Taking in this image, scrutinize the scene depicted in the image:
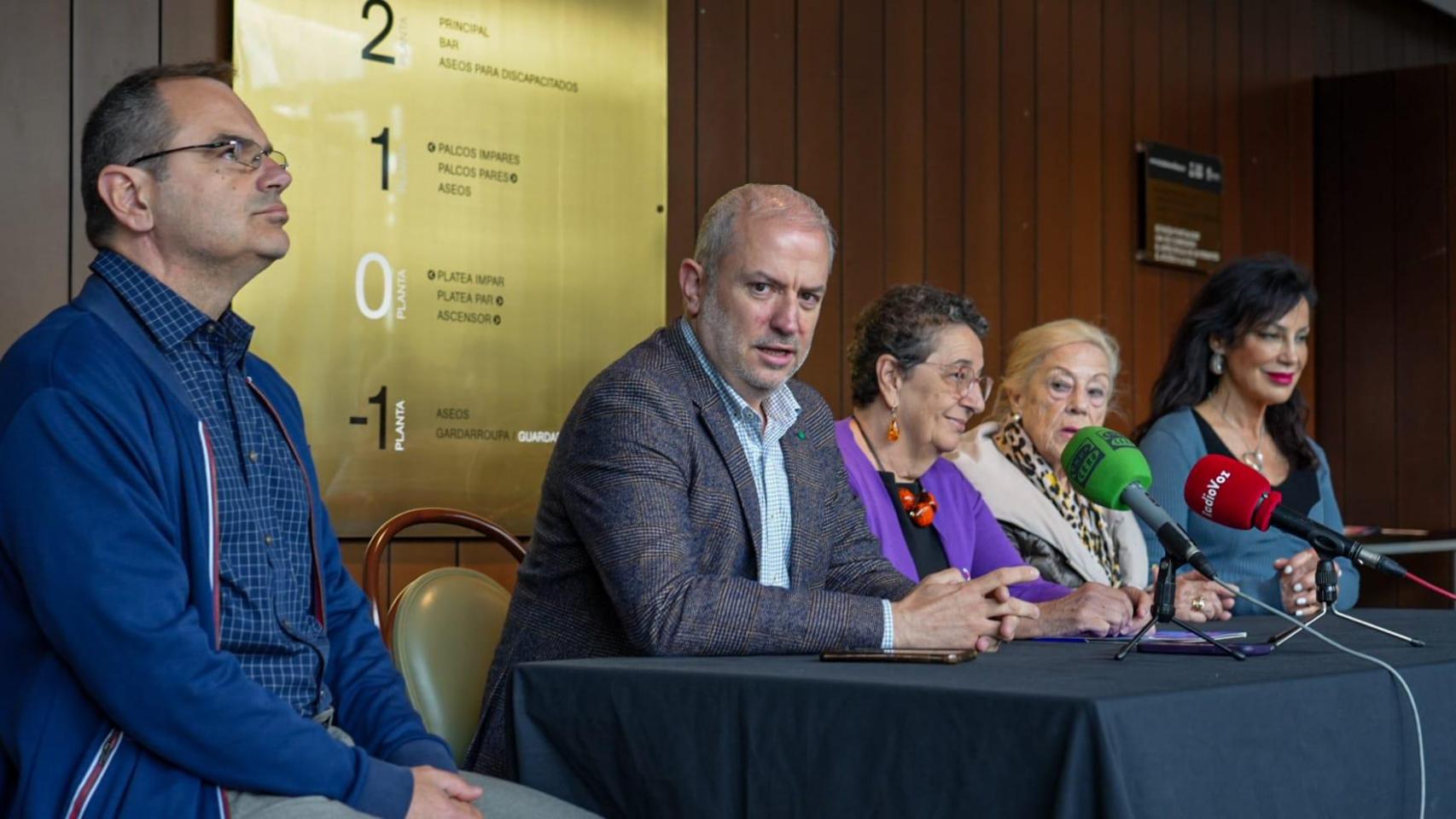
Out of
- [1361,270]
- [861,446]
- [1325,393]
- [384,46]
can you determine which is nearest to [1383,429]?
[1325,393]

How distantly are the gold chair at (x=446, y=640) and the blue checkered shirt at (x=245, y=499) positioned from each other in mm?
418

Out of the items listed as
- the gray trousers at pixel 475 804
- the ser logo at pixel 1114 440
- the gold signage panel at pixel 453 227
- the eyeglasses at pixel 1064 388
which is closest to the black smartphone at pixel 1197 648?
the ser logo at pixel 1114 440

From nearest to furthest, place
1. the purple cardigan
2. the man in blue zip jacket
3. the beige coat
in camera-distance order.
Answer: the man in blue zip jacket → the purple cardigan → the beige coat

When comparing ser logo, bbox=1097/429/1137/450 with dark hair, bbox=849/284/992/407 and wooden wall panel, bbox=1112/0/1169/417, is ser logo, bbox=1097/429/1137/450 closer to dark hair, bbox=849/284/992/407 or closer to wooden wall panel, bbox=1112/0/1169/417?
dark hair, bbox=849/284/992/407

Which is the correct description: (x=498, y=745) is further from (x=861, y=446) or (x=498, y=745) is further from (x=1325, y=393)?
(x=1325, y=393)

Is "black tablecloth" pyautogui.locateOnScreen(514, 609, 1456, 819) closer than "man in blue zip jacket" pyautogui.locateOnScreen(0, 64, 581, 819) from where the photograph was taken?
Yes

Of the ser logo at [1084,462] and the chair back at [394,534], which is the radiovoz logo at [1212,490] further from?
the chair back at [394,534]

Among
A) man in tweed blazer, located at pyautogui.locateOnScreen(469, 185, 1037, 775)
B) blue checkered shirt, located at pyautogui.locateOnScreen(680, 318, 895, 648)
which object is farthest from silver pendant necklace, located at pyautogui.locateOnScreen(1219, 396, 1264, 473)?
blue checkered shirt, located at pyautogui.locateOnScreen(680, 318, 895, 648)

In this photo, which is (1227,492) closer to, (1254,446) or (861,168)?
(1254,446)

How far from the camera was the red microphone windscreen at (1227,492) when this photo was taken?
203 centimetres

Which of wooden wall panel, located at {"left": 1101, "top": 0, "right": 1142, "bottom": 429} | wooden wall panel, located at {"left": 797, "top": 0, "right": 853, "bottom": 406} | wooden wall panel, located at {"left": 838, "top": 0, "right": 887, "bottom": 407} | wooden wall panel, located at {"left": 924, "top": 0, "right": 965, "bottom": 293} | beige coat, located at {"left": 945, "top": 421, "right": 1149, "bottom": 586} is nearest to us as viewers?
beige coat, located at {"left": 945, "top": 421, "right": 1149, "bottom": 586}

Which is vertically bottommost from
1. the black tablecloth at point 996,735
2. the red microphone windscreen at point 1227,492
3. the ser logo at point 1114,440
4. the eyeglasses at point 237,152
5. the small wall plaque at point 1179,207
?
the black tablecloth at point 996,735

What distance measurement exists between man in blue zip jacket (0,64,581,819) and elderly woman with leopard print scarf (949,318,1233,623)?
1.74 metres

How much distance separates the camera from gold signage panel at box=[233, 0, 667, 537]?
3080mm
